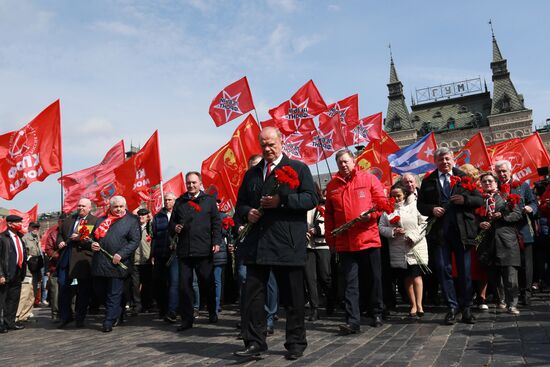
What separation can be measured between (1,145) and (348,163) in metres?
8.95

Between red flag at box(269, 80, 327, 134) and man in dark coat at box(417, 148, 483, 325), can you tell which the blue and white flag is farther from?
man in dark coat at box(417, 148, 483, 325)

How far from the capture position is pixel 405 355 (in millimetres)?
4656

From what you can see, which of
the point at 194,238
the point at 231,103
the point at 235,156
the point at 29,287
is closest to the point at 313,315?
the point at 194,238

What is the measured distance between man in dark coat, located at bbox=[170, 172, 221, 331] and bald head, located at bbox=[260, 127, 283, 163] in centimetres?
263

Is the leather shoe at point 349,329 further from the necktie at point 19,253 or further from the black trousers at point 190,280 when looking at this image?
the necktie at point 19,253

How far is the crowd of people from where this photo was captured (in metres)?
5.02

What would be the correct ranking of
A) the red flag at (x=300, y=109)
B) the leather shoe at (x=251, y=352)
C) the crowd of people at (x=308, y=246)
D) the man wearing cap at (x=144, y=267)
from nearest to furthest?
1. the leather shoe at (x=251, y=352)
2. the crowd of people at (x=308, y=246)
3. the man wearing cap at (x=144, y=267)
4. the red flag at (x=300, y=109)

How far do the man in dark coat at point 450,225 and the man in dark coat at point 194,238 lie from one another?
3112mm

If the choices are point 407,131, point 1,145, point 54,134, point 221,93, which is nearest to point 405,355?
point 54,134

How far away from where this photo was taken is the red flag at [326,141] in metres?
16.9

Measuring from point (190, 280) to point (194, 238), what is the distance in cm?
62

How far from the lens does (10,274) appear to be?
30.0ft

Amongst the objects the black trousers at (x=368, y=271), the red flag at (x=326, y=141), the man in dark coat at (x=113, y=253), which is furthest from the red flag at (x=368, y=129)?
the black trousers at (x=368, y=271)

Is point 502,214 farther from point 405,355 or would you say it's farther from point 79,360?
point 79,360
